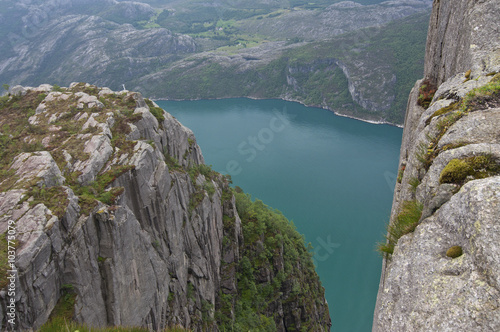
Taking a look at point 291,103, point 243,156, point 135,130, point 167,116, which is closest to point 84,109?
point 135,130

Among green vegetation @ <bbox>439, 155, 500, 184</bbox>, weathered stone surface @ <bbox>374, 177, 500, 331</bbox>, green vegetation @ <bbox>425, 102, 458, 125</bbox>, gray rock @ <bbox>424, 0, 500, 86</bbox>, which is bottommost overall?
weathered stone surface @ <bbox>374, 177, 500, 331</bbox>

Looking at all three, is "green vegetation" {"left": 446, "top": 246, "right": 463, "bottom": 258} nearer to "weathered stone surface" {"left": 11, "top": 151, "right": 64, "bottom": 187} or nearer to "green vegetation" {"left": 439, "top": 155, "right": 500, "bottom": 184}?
"green vegetation" {"left": 439, "top": 155, "right": 500, "bottom": 184}

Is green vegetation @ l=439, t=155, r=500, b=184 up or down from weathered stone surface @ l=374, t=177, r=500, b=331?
up

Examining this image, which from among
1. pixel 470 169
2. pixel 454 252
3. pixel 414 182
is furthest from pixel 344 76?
pixel 454 252

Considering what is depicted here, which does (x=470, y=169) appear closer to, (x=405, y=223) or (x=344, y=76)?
(x=405, y=223)

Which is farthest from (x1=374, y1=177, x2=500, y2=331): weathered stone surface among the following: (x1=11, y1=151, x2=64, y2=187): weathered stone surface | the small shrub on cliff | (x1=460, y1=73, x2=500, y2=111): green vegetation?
(x1=11, y1=151, x2=64, y2=187): weathered stone surface

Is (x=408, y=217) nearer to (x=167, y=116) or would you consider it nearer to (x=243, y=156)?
(x=167, y=116)
